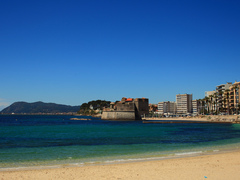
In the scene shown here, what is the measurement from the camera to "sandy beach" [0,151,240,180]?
10.9 meters

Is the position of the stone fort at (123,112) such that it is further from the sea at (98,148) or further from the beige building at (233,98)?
the sea at (98,148)

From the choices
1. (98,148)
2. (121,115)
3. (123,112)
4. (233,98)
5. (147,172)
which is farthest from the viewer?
(123,112)

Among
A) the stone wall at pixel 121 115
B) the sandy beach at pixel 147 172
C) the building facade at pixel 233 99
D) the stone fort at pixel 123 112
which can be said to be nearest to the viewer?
the sandy beach at pixel 147 172

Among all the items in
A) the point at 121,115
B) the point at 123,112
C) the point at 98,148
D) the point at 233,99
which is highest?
the point at 233,99

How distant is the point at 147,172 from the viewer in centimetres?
1183

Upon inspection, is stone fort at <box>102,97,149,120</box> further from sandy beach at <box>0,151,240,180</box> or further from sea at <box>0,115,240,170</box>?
sandy beach at <box>0,151,240,180</box>

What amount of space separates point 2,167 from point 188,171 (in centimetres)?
1048

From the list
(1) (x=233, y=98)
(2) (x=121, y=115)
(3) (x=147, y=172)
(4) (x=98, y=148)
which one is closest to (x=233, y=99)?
(1) (x=233, y=98)

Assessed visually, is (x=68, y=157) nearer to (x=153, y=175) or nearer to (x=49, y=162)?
(x=49, y=162)

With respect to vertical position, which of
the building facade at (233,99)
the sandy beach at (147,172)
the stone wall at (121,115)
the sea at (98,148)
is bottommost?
the sea at (98,148)

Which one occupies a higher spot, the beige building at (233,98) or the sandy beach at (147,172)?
the beige building at (233,98)

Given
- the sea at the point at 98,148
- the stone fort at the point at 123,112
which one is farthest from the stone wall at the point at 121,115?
the sea at the point at 98,148

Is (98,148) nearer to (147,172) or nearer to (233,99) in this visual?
(147,172)

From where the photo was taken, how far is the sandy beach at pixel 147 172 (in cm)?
1091
